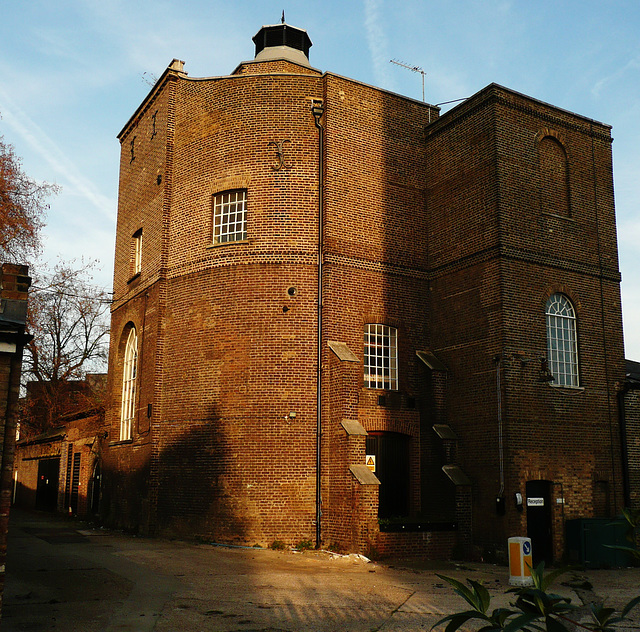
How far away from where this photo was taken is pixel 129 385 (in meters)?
22.7

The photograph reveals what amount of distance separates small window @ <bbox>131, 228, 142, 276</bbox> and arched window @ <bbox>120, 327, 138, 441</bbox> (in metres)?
1.96

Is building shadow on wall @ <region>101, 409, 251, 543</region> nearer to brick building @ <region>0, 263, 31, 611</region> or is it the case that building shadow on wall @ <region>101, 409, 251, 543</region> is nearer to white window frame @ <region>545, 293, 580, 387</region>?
white window frame @ <region>545, 293, 580, 387</region>

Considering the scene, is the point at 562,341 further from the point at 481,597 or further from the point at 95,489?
the point at 481,597

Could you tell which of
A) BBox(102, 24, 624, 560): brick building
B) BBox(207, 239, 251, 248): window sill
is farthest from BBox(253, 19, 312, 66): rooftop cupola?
BBox(207, 239, 251, 248): window sill

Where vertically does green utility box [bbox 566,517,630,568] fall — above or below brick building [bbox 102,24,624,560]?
below

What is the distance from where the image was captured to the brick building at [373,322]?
17.3 meters

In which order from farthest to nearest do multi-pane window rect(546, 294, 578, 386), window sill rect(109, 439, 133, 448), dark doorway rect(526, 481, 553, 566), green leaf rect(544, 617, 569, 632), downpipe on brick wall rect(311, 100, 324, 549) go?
window sill rect(109, 439, 133, 448)
multi-pane window rect(546, 294, 578, 386)
downpipe on brick wall rect(311, 100, 324, 549)
dark doorway rect(526, 481, 553, 566)
green leaf rect(544, 617, 569, 632)

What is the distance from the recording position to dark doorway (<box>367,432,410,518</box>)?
714 inches

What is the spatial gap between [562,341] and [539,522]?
188 inches

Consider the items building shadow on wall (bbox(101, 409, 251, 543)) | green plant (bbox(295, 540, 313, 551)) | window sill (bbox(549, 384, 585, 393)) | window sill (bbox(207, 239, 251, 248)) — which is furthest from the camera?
window sill (bbox(207, 239, 251, 248))

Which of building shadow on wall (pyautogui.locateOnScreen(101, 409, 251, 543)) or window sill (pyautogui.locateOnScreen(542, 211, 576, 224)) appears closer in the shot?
building shadow on wall (pyautogui.locateOnScreen(101, 409, 251, 543))

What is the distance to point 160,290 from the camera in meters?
20.2

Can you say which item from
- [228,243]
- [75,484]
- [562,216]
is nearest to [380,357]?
[228,243]

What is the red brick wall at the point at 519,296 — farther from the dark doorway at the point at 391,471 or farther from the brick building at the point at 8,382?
the brick building at the point at 8,382
